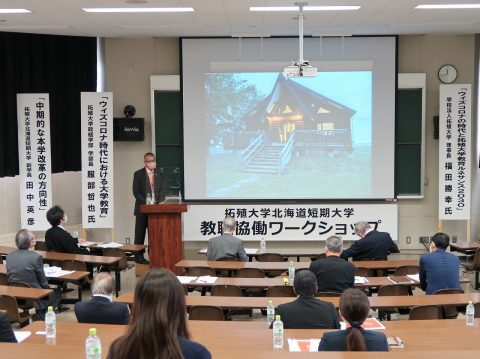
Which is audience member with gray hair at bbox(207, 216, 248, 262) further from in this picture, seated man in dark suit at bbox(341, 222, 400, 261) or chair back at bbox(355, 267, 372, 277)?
chair back at bbox(355, 267, 372, 277)

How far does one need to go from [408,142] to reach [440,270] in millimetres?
5532

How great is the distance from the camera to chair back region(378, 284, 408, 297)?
6.32m

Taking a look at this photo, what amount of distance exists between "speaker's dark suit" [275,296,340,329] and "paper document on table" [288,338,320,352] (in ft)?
1.06

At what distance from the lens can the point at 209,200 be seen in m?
11.6

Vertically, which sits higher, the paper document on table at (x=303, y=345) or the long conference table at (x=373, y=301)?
the paper document on table at (x=303, y=345)

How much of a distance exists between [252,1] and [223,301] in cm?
385

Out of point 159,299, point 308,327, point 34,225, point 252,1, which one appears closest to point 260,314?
point 308,327

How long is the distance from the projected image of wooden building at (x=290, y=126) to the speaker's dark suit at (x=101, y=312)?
22.7 ft

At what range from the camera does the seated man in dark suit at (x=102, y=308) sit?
4746 mm

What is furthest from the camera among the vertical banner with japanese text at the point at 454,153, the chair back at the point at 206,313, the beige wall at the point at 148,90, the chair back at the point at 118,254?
the beige wall at the point at 148,90

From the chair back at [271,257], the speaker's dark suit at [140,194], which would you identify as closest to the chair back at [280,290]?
the chair back at [271,257]

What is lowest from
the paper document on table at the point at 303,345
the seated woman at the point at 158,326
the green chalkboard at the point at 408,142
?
the paper document on table at the point at 303,345

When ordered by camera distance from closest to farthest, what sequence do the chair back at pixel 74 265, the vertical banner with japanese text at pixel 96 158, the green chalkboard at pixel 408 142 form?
the chair back at pixel 74 265 < the vertical banner with japanese text at pixel 96 158 < the green chalkboard at pixel 408 142

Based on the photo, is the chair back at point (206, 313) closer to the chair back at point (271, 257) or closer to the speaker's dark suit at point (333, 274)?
the speaker's dark suit at point (333, 274)
